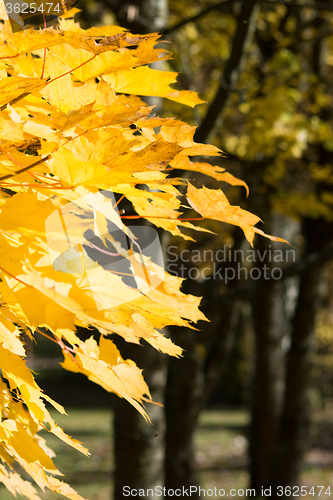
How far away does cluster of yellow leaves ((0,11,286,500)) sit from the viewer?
1.54 ft

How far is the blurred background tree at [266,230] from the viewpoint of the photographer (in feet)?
7.88

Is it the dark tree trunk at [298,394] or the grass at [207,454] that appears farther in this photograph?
the grass at [207,454]

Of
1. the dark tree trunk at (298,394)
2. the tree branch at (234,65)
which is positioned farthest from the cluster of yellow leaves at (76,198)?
the dark tree trunk at (298,394)

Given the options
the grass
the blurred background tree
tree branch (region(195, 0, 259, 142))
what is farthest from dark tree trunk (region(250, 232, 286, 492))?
tree branch (region(195, 0, 259, 142))

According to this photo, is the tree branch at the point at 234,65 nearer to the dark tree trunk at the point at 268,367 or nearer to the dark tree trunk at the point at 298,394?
the dark tree trunk at the point at 298,394

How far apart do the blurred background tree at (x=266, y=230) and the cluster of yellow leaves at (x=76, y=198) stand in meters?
1.35

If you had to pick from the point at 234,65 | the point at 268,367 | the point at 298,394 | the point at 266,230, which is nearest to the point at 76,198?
the point at 234,65

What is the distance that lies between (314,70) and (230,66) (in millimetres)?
2537

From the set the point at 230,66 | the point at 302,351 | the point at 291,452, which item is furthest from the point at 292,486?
the point at 230,66

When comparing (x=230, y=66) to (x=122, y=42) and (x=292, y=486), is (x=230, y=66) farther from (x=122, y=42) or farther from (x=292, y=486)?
(x=292, y=486)

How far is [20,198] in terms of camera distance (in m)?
0.48

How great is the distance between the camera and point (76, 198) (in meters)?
0.52

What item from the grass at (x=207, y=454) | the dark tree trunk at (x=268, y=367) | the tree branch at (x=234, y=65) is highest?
the tree branch at (x=234, y=65)

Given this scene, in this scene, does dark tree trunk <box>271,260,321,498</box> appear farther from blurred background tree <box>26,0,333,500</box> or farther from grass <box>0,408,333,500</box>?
grass <box>0,408,333,500</box>
